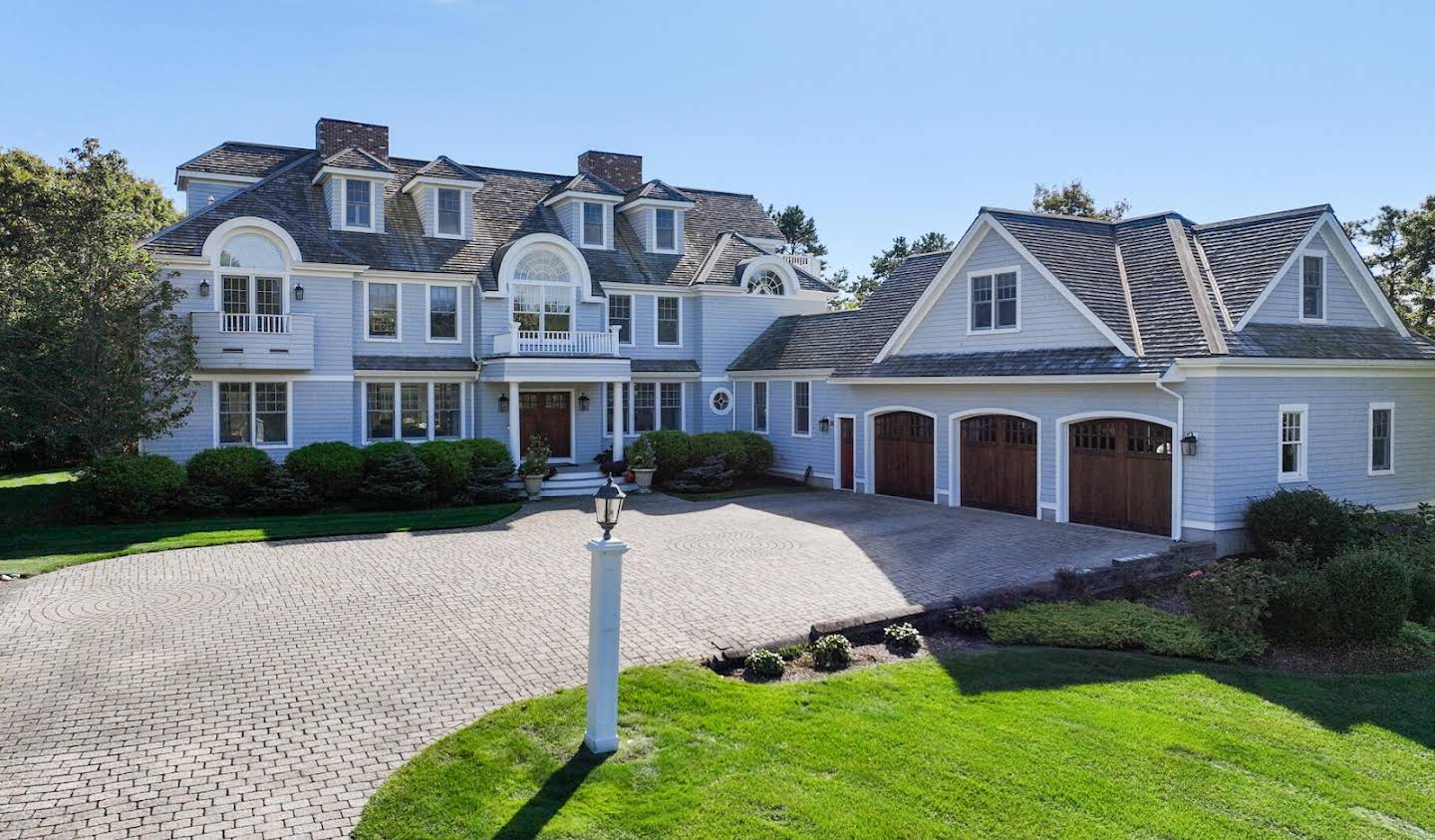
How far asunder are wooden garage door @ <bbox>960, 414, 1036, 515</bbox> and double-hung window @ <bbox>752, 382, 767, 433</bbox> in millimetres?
8051

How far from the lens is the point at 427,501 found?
21109 mm

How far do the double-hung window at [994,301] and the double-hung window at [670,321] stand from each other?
10227mm

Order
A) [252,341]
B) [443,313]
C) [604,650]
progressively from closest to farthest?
[604,650] < [252,341] < [443,313]

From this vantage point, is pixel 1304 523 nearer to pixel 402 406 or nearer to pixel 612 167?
pixel 402 406

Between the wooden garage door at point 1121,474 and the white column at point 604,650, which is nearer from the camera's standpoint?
the white column at point 604,650

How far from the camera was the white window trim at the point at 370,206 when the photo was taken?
78.6ft

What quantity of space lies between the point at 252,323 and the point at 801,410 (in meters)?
13.9

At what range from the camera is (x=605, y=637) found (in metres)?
7.43

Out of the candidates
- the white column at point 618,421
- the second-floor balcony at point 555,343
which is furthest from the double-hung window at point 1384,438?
the second-floor balcony at point 555,343

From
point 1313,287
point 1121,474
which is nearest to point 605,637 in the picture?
point 1121,474

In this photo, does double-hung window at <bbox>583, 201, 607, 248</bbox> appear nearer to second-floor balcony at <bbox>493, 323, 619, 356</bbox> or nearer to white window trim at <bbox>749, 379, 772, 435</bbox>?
second-floor balcony at <bbox>493, 323, 619, 356</bbox>

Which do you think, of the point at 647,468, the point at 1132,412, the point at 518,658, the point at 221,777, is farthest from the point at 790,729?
the point at 647,468

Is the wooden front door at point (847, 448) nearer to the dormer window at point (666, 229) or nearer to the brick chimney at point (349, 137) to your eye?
the dormer window at point (666, 229)

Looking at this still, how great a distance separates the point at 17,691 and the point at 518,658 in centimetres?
464
